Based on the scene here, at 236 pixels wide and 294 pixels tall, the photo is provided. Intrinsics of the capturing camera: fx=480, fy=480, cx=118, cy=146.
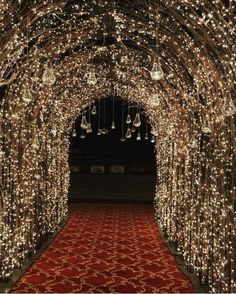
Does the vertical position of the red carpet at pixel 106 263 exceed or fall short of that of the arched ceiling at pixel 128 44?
it falls short

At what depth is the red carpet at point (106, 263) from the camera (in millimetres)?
5918

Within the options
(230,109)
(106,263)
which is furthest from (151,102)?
(230,109)

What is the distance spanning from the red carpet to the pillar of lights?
1.07ft

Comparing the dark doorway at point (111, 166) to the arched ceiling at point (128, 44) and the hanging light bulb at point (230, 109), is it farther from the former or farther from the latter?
the hanging light bulb at point (230, 109)

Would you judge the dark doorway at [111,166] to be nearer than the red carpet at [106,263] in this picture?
No

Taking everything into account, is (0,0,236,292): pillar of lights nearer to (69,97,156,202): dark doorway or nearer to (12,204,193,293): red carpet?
(12,204,193,293): red carpet

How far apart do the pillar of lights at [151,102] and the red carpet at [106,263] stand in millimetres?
326

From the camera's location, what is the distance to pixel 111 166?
52.0 feet

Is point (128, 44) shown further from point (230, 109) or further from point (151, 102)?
point (230, 109)

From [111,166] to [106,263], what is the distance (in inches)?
347

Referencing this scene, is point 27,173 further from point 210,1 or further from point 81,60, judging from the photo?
point 210,1

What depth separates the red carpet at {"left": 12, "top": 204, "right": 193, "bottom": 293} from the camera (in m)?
5.92

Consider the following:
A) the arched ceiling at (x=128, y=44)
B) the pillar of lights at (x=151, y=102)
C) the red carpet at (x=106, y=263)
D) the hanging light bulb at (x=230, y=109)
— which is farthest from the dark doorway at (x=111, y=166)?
the hanging light bulb at (x=230, y=109)

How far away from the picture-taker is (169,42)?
6.41m
